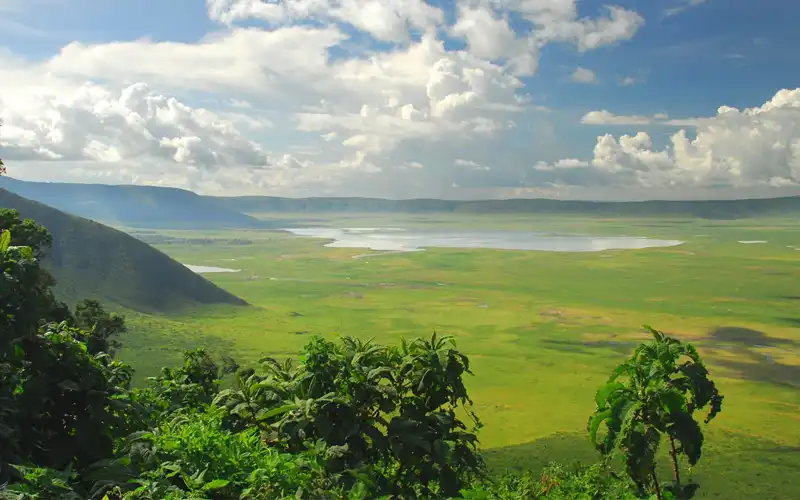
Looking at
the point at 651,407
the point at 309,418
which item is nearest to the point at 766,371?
the point at 651,407

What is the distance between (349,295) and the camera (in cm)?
15538

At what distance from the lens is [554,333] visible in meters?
110

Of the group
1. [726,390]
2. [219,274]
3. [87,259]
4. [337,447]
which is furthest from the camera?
[219,274]

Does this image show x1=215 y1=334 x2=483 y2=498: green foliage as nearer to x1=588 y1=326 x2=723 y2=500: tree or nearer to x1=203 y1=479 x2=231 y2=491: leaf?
x1=203 y1=479 x2=231 y2=491: leaf

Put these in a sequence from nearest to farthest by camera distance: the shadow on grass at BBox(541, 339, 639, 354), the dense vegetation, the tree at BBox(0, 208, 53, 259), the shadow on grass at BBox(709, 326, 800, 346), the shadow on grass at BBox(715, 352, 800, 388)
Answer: the dense vegetation → the tree at BBox(0, 208, 53, 259) → the shadow on grass at BBox(715, 352, 800, 388) → the shadow on grass at BBox(541, 339, 639, 354) → the shadow on grass at BBox(709, 326, 800, 346)

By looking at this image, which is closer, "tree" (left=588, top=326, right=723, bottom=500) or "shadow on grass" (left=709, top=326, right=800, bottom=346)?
"tree" (left=588, top=326, right=723, bottom=500)

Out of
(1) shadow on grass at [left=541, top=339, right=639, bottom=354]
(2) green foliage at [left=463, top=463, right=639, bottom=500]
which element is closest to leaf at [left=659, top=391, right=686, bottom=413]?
(2) green foliage at [left=463, top=463, right=639, bottom=500]

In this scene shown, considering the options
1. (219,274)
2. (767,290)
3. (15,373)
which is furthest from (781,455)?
(219,274)

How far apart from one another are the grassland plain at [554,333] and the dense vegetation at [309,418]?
23457 millimetres

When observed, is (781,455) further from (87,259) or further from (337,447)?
(87,259)

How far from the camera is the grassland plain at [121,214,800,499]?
51.2 m

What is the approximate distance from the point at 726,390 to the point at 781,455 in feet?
79.9

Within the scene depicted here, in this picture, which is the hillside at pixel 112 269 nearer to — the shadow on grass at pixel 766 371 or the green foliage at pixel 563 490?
the shadow on grass at pixel 766 371

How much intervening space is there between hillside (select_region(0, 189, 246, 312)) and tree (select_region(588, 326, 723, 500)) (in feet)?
399
